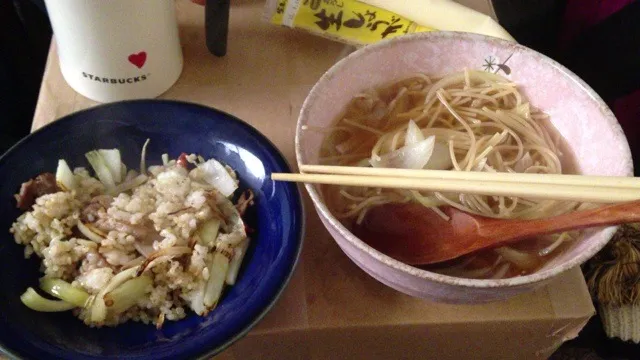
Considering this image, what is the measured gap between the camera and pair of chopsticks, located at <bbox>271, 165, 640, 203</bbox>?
1.77ft

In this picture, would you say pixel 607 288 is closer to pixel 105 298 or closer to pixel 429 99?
pixel 429 99

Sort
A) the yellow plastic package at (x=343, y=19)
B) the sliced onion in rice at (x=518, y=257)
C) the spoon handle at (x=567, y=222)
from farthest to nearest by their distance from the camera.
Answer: the yellow plastic package at (x=343, y=19), the sliced onion in rice at (x=518, y=257), the spoon handle at (x=567, y=222)

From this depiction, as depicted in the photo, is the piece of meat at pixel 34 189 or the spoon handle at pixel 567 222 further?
the piece of meat at pixel 34 189

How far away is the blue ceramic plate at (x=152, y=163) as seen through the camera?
1.90 ft

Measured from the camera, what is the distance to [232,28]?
0.98 m

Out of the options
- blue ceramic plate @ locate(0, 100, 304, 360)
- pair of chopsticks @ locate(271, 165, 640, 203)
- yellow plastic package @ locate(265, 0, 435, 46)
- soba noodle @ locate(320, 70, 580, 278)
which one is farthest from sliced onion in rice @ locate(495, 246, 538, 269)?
yellow plastic package @ locate(265, 0, 435, 46)

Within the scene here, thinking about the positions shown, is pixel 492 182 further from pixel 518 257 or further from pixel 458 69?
pixel 458 69

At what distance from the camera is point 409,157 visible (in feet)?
2.28

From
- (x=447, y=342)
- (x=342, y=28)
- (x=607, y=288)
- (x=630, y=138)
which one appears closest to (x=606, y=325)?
(x=607, y=288)

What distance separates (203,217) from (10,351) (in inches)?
9.0

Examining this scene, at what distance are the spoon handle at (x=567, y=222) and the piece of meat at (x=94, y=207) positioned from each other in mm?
432

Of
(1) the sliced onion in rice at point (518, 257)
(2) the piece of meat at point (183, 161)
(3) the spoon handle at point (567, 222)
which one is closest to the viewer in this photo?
(3) the spoon handle at point (567, 222)

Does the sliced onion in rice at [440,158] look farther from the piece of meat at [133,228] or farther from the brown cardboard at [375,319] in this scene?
the piece of meat at [133,228]

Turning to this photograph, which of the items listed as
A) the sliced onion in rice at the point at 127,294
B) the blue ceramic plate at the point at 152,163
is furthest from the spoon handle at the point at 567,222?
the sliced onion in rice at the point at 127,294
